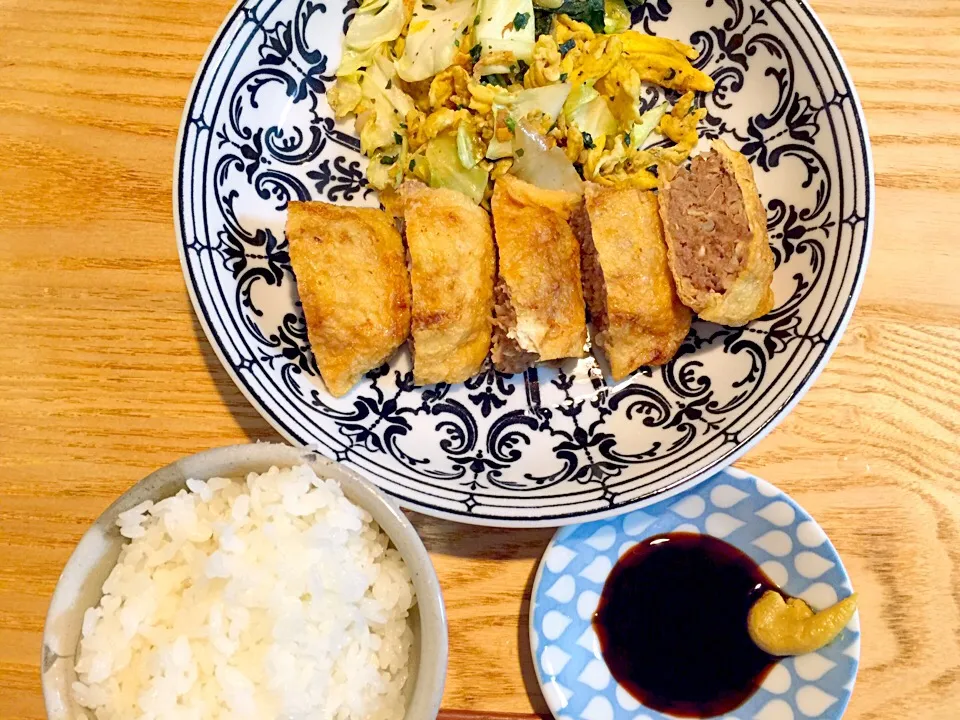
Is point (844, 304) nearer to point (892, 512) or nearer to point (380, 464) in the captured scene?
point (892, 512)

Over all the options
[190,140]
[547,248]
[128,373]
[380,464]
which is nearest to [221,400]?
[128,373]

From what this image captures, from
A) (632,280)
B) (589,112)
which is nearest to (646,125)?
(589,112)

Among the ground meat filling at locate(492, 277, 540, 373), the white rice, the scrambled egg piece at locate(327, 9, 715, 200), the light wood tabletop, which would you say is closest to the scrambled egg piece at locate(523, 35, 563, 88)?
the scrambled egg piece at locate(327, 9, 715, 200)

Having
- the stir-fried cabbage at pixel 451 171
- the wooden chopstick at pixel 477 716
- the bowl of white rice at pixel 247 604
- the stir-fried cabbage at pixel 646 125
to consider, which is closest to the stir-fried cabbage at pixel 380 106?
the stir-fried cabbage at pixel 451 171

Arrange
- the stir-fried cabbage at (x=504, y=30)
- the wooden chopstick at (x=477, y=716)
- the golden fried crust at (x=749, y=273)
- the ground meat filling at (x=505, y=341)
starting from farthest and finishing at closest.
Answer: the stir-fried cabbage at (x=504, y=30) → the ground meat filling at (x=505, y=341) → the golden fried crust at (x=749, y=273) → the wooden chopstick at (x=477, y=716)

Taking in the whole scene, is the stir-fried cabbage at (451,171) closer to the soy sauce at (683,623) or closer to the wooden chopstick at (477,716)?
the soy sauce at (683,623)

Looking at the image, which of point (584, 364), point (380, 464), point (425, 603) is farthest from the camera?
point (584, 364)
